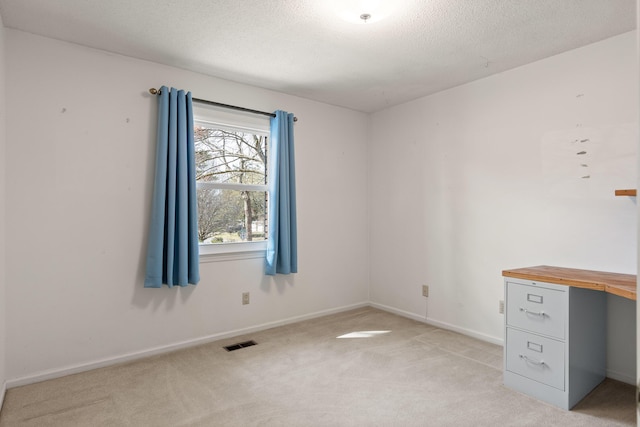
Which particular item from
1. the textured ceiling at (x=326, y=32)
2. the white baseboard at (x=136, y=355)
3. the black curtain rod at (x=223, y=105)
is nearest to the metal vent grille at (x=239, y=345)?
the white baseboard at (x=136, y=355)

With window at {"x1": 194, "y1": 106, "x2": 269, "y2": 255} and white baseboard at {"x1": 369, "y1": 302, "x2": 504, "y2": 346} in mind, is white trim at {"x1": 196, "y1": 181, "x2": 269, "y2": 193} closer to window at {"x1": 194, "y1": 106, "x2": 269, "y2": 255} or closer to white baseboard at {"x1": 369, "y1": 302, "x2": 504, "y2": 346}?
window at {"x1": 194, "y1": 106, "x2": 269, "y2": 255}

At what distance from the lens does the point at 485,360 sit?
2.85 m

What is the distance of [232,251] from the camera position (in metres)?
3.44

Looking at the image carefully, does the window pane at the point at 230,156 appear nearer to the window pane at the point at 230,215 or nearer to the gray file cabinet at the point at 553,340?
the window pane at the point at 230,215

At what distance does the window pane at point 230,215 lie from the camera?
10.9 feet

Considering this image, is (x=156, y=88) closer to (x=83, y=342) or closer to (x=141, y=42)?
(x=141, y=42)

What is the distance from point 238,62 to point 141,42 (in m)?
0.70

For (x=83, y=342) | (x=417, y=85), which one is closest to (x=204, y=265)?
(x=83, y=342)

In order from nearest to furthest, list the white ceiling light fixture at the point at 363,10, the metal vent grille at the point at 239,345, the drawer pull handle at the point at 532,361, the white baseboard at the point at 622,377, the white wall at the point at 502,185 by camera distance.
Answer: the white ceiling light fixture at the point at 363,10 → the drawer pull handle at the point at 532,361 → the white baseboard at the point at 622,377 → the white wall at the point at 502,185 → the metal vent grille at the point at 239,345

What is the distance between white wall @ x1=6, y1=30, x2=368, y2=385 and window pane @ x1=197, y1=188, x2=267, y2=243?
261mm

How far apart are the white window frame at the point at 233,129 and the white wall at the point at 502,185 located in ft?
4.82

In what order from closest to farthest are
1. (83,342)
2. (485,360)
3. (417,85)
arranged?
(83,342) → (485,360) → (417,85)

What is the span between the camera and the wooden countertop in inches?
78.0

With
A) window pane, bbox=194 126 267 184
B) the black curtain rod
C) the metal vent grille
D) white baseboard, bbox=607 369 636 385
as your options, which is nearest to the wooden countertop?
white baseboard, bbox=607 369 636 385
